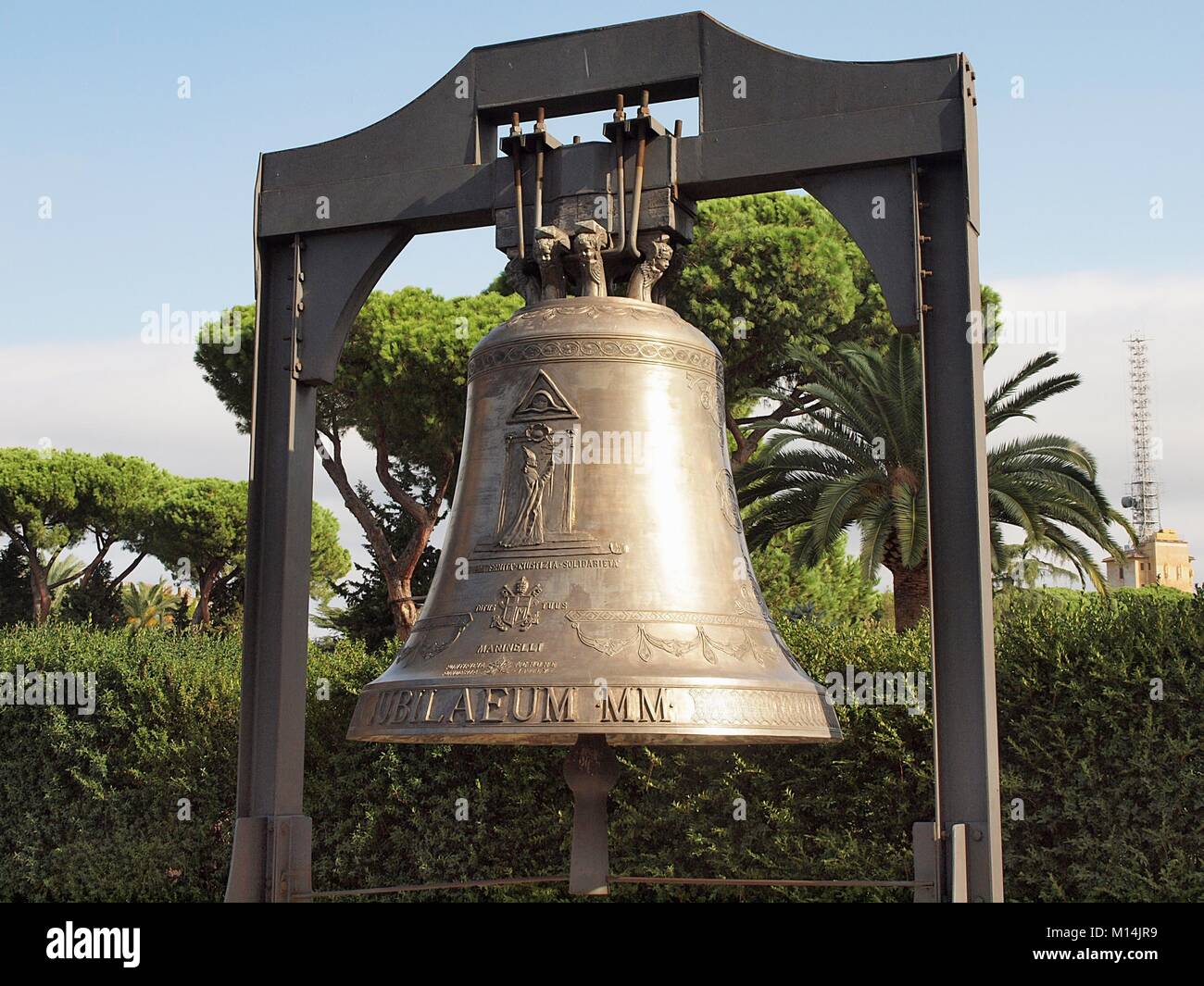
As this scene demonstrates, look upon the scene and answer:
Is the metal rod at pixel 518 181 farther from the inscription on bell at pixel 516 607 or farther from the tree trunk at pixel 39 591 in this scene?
the tree trunk at pixel 39 591

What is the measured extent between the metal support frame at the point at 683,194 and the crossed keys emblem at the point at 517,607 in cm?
138

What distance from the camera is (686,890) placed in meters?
11.6

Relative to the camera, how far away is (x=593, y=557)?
5027 mm

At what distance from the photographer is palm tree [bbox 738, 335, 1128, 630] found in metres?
16.5

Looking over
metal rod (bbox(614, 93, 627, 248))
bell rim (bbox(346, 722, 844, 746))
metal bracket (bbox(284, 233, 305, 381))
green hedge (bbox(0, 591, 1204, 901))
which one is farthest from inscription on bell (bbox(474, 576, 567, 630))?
green hedge (bbox(0, 591, 1204, 901))

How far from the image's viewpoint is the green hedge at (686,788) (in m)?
10.6

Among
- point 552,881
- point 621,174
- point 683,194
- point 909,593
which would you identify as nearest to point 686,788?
point 552,881

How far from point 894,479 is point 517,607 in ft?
40.4

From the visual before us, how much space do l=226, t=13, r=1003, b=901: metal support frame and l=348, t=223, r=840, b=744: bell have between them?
52 centimetres

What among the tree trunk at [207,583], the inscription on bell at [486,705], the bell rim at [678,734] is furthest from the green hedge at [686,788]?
the tree trunk at [207,583]

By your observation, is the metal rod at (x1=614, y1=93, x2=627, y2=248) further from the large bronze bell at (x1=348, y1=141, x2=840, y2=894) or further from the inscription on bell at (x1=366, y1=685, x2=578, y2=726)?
the inscription on bell at (x1=366, y1=685, x2=578, y2=726)
